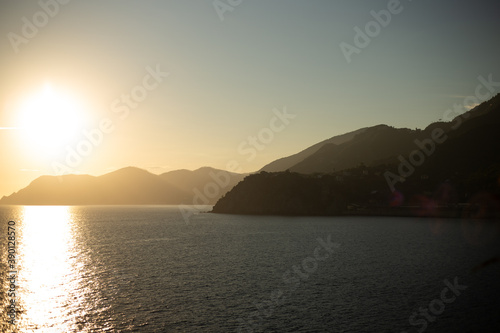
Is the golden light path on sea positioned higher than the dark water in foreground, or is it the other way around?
the golden light path on sea

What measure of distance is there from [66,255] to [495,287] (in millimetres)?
107522

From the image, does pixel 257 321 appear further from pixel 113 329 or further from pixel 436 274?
pixel 436 274

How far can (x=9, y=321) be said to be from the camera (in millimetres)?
46406

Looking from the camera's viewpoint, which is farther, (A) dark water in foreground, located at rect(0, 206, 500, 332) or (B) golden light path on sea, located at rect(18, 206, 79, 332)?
(B) golden light path on sea, located at rect(18, 206, 79, 332)

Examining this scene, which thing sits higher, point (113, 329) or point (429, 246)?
point (113, 329)

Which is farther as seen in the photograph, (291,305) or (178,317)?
(291,305)

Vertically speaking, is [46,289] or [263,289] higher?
[46,289]

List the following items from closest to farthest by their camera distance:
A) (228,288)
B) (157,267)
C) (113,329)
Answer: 1. (113,329)
2. (228,288)
3. (157,267)

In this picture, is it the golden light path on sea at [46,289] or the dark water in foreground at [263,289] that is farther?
the golden light path on sea at [46,289]

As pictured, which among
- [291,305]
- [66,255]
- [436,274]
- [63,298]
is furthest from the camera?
[66,255]

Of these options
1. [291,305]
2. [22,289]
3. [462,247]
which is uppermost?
[22,289]

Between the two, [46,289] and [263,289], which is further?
[46,289]

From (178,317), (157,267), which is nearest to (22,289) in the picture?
(157,267)

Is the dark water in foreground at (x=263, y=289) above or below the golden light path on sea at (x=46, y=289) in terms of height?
below
